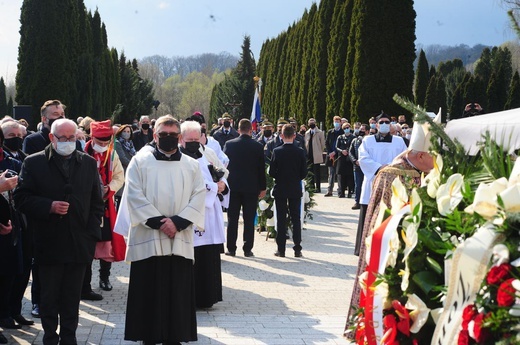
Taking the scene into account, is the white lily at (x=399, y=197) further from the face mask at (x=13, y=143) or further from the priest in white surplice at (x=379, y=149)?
the priest in white surplice at (x=379, y=149)

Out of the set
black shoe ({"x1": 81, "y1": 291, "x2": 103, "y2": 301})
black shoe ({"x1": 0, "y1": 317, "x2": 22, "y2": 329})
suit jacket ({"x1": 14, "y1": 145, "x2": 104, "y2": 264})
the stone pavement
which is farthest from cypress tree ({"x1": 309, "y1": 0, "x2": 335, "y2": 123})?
suit jacket ({"x1": 14, "y1": 145, "x2": 104, "y2": 264})

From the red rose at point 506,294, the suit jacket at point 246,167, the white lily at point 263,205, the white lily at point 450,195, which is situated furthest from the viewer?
the white lily at point 263,205

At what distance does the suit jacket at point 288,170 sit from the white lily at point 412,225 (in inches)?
343

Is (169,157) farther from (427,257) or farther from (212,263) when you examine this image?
(427,257)

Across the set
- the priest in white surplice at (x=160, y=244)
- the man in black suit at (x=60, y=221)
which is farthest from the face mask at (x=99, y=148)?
the priest in white surplice at (x=160, y=244)

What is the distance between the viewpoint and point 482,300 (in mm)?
3285

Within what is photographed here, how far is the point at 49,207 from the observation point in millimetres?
6781

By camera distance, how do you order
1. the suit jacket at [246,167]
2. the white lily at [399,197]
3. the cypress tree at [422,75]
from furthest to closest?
the cypress tree at [422,75], the suit jacket at [246,167], the white lily at [399,197]

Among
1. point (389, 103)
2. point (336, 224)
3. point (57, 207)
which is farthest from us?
point (389, 103)

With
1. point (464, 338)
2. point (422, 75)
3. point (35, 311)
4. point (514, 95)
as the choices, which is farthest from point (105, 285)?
point (422, 75)

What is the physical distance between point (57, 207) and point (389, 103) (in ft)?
82.9

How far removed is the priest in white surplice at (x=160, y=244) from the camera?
6.86 metres

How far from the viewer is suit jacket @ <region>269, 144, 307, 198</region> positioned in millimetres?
13008

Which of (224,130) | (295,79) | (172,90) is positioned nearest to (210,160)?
(224,130)
